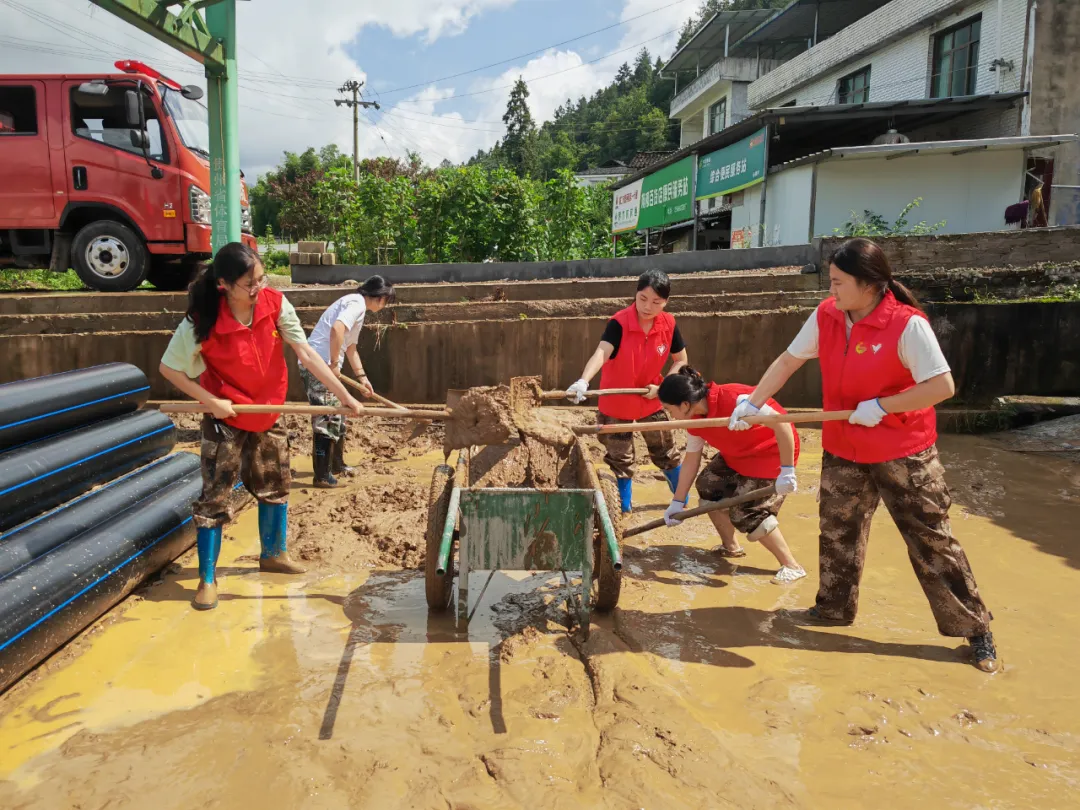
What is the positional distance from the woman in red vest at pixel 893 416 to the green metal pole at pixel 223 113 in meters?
7.54

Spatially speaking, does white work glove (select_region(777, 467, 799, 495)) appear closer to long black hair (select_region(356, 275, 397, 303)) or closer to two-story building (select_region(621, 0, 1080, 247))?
long black hair (select_region(356, 275, 397, 303))

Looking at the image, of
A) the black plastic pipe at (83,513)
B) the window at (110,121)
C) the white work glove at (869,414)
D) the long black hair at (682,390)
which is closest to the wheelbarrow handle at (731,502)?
the long black hair at (682,390)

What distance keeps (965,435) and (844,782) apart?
6.08m

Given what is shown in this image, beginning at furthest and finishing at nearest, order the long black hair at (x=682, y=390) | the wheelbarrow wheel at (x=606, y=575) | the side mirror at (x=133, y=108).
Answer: the side mirror at (x=133, y=108) < the long black hair at (x=682, y=390) < the wheelbarrow wheel at (x=606, y=575)

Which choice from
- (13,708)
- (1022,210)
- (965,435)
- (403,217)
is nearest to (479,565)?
(13,708)

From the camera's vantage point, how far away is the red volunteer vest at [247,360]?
3.87 m

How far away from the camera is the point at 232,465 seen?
157 inches

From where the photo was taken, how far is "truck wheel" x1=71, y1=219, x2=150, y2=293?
934cm

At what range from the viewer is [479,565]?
3404 millimetres

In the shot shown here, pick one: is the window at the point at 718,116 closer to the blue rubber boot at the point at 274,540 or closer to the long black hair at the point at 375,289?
the long black hair at the point at 375,289

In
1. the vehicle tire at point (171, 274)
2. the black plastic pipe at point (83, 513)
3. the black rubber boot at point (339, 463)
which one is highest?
the vehicle tire at point (171, 274)

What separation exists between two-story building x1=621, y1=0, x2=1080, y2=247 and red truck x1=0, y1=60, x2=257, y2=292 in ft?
36.2

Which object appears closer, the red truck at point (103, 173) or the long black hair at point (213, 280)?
the long black hair at point (213, 280)

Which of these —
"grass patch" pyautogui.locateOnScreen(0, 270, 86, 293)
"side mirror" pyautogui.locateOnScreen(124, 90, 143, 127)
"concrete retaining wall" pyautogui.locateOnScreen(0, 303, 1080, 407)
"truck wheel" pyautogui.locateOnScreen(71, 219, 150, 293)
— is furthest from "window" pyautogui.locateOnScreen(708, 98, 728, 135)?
"truck wheel" pyautogui.locateOnScreen(71, 219, 150, 293)
